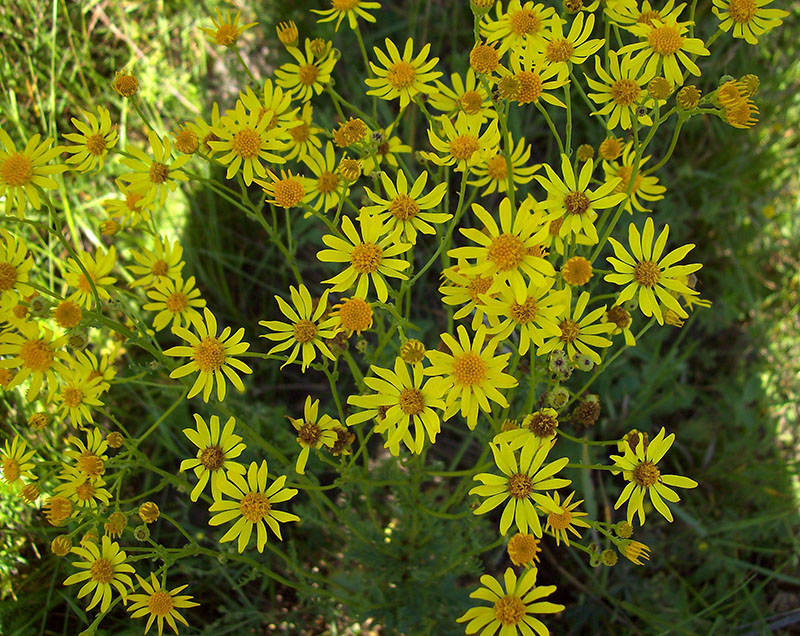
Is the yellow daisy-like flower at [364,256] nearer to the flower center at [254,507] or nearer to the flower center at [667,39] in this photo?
the flower center at [254,507]

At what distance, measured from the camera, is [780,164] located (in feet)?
13.9

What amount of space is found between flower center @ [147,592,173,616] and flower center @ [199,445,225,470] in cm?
44

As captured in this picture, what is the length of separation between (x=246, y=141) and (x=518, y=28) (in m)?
1.02

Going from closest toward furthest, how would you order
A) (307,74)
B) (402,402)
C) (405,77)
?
(402,402) < (405,77) < (307,74)

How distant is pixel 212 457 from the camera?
207cm

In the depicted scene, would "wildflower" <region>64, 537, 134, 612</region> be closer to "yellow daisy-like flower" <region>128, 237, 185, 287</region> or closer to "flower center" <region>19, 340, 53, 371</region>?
"flower center" <region>19, 340, 53, 371</region>

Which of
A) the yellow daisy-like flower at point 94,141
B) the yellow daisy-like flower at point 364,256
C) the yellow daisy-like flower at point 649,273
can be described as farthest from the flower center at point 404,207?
the yellow daisy-like flower at point 94,141

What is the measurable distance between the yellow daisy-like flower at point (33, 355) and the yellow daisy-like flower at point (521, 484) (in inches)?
59.2

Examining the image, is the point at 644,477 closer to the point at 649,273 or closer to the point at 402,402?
the point at 649,273

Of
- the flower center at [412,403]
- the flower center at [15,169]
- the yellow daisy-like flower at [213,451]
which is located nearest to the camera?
the flower center at [412,403]

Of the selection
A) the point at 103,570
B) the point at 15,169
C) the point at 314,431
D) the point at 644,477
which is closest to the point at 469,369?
the point at 314,431

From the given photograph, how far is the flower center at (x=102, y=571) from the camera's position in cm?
210

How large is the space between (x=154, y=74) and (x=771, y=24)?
3.36 metres

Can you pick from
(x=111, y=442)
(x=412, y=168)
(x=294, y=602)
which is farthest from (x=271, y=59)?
(x=294, y=602)
